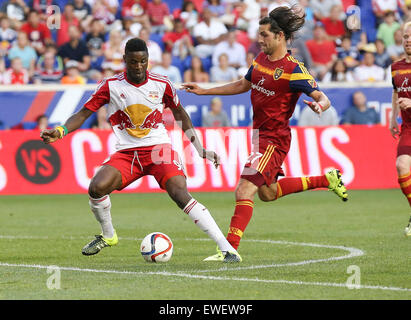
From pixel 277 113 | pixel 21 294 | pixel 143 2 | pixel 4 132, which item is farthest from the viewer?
pixel 143 2

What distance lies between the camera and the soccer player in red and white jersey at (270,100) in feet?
30.1

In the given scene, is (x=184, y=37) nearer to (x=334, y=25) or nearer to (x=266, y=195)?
(x=334, y=25)

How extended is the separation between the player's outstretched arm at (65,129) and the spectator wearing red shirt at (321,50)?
13133mm

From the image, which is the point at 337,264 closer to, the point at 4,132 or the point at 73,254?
the point at 73,254

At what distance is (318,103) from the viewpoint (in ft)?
28.4

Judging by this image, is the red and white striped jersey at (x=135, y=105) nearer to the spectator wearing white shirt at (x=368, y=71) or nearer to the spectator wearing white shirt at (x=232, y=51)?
the spectator wearing white shirt at (x=232, y=51)

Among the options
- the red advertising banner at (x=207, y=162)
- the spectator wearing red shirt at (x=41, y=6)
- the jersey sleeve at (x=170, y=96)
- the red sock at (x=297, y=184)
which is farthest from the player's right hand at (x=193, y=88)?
the spectator wearing red shirt at (x=41, y=6)

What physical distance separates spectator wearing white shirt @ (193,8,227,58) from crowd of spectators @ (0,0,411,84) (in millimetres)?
24

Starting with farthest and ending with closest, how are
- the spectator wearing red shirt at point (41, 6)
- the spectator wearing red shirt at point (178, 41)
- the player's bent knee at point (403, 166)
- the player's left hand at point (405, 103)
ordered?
1. the spectator wearing red shirt at point (41, 6)
2. the spectator wearing red shirt at point (178, 41)
3. the player's bent knee at point (403, 166)
4. the player's left hand at point (405, 103)

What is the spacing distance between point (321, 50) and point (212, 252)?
516 inches

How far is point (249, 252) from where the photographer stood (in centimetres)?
977

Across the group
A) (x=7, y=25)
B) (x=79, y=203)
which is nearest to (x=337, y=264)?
(x=79, y=203)

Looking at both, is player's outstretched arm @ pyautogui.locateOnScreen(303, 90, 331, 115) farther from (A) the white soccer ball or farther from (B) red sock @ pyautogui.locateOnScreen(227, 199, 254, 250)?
(A) the white soccer ball
